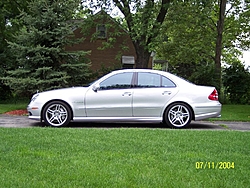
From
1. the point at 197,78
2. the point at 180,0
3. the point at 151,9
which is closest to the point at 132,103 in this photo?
the point at 151,9

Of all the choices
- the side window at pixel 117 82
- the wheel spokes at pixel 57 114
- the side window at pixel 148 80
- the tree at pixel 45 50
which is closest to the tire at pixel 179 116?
the side window at pixel 148 80

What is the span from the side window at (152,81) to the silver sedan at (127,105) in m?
0.14

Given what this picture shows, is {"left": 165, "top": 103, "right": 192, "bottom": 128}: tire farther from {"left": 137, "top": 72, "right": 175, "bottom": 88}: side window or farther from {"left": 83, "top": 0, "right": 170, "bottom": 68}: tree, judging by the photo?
{"left": 83, "top": 0, "right": 170, "bottom": 68}: tree

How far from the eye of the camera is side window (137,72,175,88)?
30.1 feet

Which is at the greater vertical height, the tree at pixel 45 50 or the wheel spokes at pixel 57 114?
the tree at pixel 45 50

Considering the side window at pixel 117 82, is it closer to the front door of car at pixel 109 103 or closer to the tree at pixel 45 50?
the front door of car at pixel 109 103

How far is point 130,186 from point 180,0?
15907 millimetres

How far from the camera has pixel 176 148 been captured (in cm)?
571

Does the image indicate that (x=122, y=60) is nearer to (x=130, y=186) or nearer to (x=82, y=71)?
(x=82, y=71)

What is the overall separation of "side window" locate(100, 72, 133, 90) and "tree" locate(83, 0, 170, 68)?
8191mm

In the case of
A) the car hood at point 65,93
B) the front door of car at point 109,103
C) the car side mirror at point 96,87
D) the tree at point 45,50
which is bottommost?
the front door of car at point 109,103

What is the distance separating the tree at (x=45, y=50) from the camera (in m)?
14.1

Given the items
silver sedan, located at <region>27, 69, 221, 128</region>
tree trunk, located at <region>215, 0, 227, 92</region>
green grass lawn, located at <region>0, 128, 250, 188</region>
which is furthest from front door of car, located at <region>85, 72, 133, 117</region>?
tree trunk, located at <region>215, 0, 227, 92</region>
